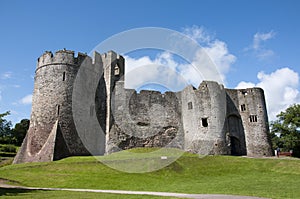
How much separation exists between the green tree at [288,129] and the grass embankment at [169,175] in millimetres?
9703

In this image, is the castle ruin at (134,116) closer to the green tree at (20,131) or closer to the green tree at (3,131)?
the green tree at (3,131)

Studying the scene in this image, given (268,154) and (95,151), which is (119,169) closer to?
(95,151)

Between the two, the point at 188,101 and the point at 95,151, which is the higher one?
the point at 188,101

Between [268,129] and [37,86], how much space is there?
30.0m

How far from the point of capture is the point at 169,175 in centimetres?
2025

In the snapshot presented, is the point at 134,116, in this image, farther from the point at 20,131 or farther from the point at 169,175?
the point at 20,131

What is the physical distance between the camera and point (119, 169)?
21.2 m

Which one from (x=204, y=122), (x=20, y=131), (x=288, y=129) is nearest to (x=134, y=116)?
(x=204, y=122)

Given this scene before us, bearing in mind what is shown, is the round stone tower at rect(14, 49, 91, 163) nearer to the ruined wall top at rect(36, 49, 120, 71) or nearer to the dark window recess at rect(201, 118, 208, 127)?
the ruined wall top at rect(36, 49, 120, 71)

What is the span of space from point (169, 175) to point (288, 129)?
21.1m

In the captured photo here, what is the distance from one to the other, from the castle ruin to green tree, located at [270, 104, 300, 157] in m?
1.32

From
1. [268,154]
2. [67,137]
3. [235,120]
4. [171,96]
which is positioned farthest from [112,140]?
[268,154]

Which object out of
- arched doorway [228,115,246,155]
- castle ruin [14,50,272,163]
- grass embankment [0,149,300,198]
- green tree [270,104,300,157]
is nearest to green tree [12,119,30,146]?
castle ruin [14,50,272,163]

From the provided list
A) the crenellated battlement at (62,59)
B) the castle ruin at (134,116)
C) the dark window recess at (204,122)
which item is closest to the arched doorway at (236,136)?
the castle ruin at (134,116)
